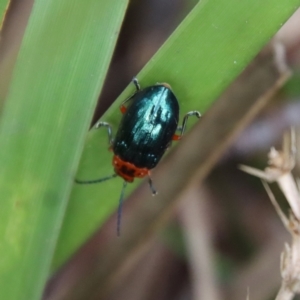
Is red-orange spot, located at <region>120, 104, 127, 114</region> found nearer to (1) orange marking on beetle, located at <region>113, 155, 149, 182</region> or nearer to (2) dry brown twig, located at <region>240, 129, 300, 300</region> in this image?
(1) orange marking on beetle, located at <region>113, 155, 149, 182</region>

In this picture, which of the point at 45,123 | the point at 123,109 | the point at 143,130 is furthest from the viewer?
the point at 143,130

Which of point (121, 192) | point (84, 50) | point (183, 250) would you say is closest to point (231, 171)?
point (183, 250)

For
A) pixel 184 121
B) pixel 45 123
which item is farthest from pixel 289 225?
pixel 45 123

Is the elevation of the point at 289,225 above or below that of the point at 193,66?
below

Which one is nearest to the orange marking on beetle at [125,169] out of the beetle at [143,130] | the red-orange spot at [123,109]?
the beetle at [143,130]

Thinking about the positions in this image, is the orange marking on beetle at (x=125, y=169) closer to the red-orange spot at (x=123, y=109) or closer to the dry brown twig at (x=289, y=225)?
the red-orange spot at (x=123, y=109)

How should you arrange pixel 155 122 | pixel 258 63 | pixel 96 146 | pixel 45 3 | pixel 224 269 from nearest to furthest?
pixel 45 3 < pixel 96 146 < pixel 155 122 < pixel 258 63 < pixel 224 269

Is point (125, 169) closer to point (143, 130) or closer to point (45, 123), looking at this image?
point (143, 130)

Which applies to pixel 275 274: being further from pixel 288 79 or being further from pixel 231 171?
pixel 288 79
